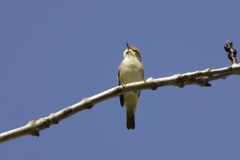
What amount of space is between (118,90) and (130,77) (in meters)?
5.18

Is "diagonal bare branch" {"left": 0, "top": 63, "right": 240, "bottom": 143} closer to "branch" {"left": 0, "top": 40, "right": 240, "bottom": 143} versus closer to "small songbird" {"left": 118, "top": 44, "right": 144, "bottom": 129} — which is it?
"branch" {"left": 0, "top": 40, "right": 240, "bottom": 143}

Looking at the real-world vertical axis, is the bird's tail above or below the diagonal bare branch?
above

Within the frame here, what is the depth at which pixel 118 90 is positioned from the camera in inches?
144

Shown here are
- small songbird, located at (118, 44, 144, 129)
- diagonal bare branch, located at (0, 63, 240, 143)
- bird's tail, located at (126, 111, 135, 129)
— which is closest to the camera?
diagonal bare branch, located at (0, 63, 240, 143)

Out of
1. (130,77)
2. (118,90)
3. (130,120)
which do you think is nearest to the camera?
(118,90)

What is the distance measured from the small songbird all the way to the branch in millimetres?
5042

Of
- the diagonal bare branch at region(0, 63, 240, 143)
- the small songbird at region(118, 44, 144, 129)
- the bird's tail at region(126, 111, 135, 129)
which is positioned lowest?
the diagonal bare branch at region(0, 63, 240, 143)

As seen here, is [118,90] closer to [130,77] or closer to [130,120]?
[130,77]

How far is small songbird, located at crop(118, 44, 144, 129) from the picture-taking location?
8.87 meters

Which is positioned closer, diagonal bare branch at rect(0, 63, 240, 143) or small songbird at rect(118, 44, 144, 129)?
diagonal bare branch at rect(0, 63, 240, 143)

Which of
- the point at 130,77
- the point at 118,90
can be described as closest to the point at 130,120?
the point at 130,77

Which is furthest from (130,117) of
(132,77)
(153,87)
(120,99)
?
(153,87)

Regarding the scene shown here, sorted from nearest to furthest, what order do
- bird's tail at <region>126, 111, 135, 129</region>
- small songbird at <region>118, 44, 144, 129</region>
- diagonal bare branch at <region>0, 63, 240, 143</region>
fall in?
1. diagonal bare branch at <region>0, 63, 240, 143</region>
2. small songbird at <region>118, 44, 144, 129</region>
3. bird's tail at <region>126, 111, 135, 129</region>

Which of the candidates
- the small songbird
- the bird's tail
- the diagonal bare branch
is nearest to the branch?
the diagonal bare branch
